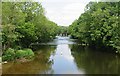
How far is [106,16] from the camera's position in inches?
1779

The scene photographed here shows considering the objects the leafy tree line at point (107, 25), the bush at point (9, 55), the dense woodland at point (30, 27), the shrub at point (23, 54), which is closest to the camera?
the bush at point (9, 55)

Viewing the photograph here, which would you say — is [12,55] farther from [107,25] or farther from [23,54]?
[107,25]

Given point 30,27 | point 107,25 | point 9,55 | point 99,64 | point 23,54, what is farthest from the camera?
point 107,25

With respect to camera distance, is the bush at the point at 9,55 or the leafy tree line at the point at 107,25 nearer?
the bush at the point at 9,55

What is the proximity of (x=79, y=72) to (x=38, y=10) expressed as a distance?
27.7 meters

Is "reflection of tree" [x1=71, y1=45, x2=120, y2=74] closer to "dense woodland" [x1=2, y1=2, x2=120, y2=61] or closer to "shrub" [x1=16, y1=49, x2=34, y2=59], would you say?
"dense woodland" [x1=2, y1=2, x2=120, y2=61]

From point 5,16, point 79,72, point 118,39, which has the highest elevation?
point 5,16

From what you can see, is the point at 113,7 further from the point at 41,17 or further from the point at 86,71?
the point at 86,71

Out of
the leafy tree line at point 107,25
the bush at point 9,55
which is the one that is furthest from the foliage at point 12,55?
the leafy tree line at point 107,25

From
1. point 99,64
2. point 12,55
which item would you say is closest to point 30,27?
point 12,55

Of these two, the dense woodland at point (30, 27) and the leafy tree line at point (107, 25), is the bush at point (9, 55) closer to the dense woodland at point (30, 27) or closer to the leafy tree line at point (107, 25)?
the dense woodland at point (30, 27)

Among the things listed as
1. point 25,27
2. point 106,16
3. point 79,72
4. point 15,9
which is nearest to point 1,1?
point 15,9

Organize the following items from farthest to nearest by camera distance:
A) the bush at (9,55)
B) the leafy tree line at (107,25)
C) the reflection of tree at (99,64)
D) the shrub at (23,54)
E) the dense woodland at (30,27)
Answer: the leafy tree line at (107,25)
the dense woodland at (30,27)
the shrub at (23,54)
the bush at (9,55)
the reflection of tree at (99,64)

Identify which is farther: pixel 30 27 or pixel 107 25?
pixel 107 25
